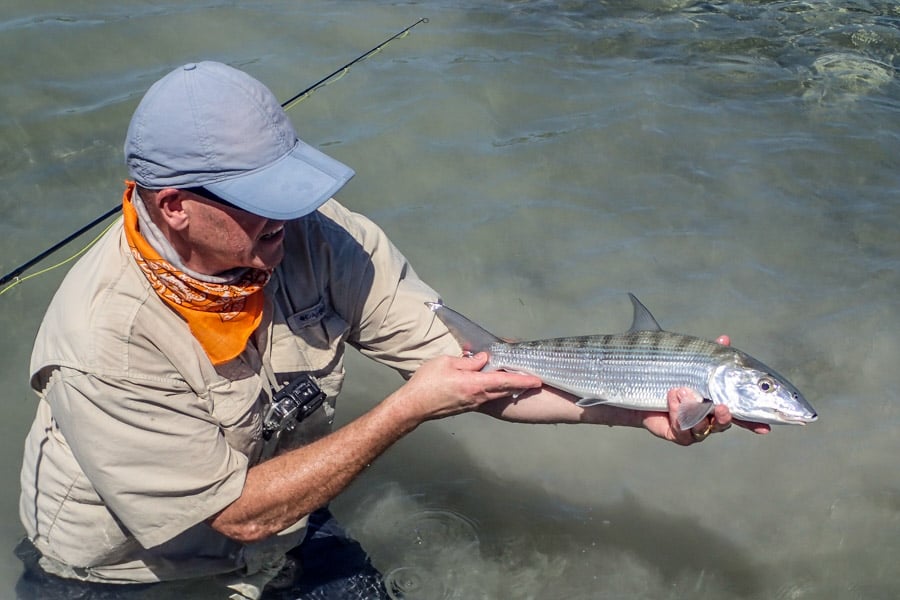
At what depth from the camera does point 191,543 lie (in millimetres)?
3881

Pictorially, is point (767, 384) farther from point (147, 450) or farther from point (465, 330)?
point (147, 450)

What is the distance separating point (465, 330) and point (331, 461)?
852 mm

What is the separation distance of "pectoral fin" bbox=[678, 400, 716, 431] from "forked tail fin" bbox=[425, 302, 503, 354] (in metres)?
0.79

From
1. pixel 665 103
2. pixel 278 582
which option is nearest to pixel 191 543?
pixel 278 582

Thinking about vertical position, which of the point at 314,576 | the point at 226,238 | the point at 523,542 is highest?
the point at 226,238

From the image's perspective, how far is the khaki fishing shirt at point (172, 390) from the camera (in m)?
3.25

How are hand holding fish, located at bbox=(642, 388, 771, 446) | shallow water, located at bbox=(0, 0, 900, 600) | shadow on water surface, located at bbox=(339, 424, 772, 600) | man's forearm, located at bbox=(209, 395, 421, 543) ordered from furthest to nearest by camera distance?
shallow water, located at bbox=(0, 0, 900, 600) < shadow on water surface, located at bbox=(339, 424, 772, 600) < hand holding fish, located at bbox=(642, 388, 771, 446) < man's forearm, located at bbox=(209, 395, 421, 543)

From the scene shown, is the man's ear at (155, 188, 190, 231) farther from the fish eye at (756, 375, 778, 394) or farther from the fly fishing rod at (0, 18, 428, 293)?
the fish eye at (756, 375, 778, 394)

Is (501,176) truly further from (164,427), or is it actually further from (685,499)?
(164,427)

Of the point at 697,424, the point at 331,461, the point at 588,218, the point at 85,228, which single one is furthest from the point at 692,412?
the point at 588,218

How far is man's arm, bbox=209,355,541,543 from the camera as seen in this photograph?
3.53m

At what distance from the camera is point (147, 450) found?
3.30m

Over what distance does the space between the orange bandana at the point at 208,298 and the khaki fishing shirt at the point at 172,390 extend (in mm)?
48

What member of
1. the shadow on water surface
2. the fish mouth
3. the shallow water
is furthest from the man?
the shallow water
